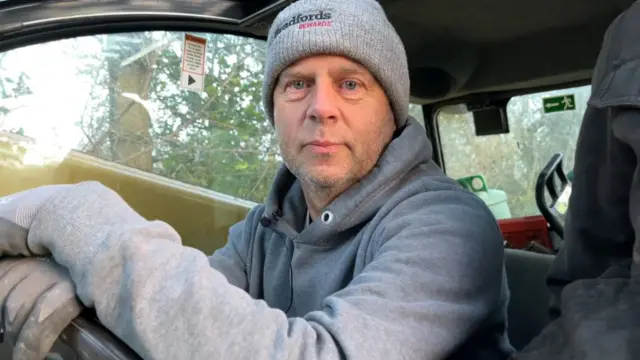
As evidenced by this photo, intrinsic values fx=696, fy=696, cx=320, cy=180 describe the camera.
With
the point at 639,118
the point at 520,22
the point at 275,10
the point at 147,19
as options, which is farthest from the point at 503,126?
the point at 639,118

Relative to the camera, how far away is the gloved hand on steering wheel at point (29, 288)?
84 cm

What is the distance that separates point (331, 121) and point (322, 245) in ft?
0.83

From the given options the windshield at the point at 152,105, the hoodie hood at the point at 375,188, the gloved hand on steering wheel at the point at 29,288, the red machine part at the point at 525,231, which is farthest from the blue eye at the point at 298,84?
the red machine part at the point at 525,231

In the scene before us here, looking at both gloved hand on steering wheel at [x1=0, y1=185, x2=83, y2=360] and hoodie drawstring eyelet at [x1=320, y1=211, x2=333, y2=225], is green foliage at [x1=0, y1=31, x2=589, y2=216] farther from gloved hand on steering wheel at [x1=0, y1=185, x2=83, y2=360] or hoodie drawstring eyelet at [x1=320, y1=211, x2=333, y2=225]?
gloved hand on steering wheel at [x1=0, y1=185, x2=83, y2=360]

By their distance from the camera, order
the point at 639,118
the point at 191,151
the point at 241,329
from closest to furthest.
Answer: the point at 639,118
the point at 241,329
the point at 191,151

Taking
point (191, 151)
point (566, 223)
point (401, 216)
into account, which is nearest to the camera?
point (566, 223)

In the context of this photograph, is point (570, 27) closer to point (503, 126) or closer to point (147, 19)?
point (503, 126)

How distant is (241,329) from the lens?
0.84 m

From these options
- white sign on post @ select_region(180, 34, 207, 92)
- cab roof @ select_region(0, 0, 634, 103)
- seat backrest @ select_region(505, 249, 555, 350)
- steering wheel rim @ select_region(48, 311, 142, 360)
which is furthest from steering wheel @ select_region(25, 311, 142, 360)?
white sign on post @ select_region(180, 34, 207, 92)

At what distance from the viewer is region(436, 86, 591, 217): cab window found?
261cm

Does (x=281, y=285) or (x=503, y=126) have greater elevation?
(x=503, y=126)

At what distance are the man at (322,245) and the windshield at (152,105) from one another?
0.84 meters

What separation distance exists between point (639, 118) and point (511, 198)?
7.15 ft

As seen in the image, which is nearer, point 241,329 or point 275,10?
point 241,329
